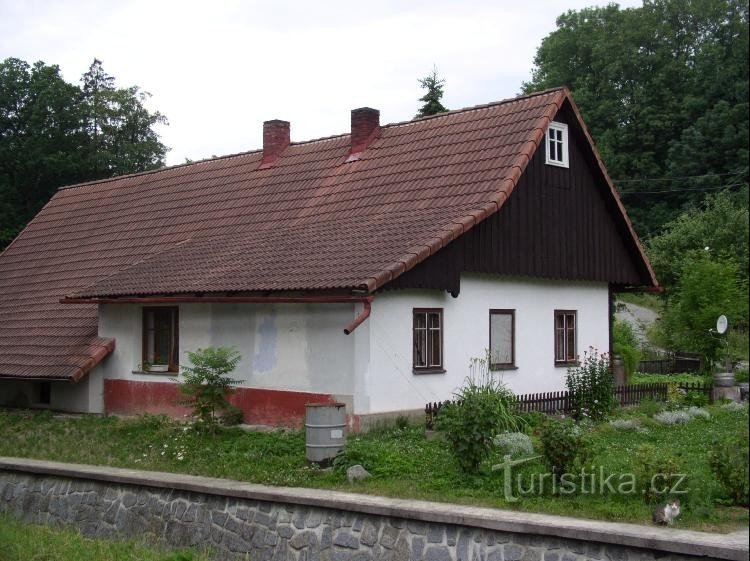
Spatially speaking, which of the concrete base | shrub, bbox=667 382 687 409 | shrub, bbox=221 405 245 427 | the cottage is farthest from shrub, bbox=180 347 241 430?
the concrete base

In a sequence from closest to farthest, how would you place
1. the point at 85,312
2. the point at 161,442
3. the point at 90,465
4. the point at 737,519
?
the point at 737,519, the point at 90,465, the point at 161,442, the point at 85,312

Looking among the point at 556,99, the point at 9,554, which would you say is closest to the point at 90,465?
the point at 9,554

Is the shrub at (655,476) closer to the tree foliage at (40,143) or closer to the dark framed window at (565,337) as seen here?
the dark framed window at (565,337)

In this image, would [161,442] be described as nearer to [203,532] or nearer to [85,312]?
[203,532]

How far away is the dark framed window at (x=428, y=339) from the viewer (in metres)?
17.0

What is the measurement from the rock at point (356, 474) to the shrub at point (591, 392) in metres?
7.03

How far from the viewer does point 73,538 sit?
1318 cm

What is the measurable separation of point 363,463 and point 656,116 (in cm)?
4435

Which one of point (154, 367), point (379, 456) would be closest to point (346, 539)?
point (379, 456)

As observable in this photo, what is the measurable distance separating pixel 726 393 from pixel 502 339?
6.28 meters

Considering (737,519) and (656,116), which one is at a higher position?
(656,116)

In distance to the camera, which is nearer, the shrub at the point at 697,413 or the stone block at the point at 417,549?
the stone block at the point at 417,549

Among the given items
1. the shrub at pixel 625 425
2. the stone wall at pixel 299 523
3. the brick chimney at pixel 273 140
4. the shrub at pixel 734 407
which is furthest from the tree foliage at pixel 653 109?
the stone wall at pixel 299 523

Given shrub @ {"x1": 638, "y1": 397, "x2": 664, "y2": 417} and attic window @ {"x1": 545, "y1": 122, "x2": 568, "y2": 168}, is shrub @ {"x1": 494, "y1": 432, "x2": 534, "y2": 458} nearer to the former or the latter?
shrub @ {"x1": 638, "y1": 397, "x2": 664, "y2": 417}
